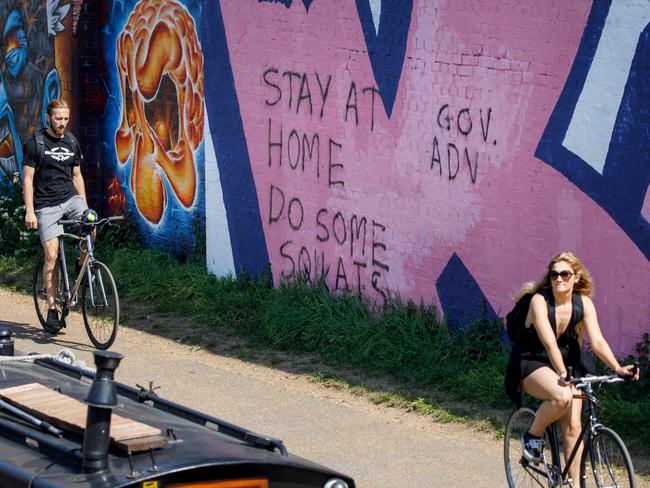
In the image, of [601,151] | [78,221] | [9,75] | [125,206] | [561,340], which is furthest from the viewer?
[9,75]

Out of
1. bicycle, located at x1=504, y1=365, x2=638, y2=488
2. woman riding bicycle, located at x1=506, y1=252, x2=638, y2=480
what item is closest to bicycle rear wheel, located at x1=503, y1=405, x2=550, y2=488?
bicycle, located at x1=504, y1=365, x2=638, y2=488

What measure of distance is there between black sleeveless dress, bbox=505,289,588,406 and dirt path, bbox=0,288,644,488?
3.21 ft

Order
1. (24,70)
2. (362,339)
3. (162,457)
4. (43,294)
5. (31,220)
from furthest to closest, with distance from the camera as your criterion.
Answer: (24,70) → (43,294) → (31,220) → (362,339) → (162,457)

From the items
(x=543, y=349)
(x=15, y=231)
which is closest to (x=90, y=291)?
(x=15, y=231)

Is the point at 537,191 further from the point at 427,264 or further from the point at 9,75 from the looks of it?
the point at 9,75

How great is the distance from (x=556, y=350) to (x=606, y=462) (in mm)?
637

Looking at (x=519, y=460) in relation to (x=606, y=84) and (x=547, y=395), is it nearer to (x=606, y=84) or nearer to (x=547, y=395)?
(x=547, y=395)

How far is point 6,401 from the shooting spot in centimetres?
460

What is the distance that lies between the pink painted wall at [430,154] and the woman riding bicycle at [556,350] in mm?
1756

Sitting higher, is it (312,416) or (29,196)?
(29,196)

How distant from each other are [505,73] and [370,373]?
8.19 ft

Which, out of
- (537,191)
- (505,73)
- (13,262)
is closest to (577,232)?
(537,191)

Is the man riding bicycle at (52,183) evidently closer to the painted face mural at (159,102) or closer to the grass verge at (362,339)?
the grass verge at (362,339)

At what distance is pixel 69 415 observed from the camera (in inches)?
170
